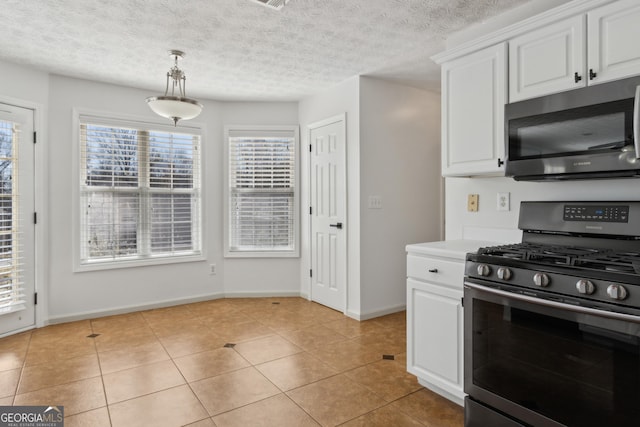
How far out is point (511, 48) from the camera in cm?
221

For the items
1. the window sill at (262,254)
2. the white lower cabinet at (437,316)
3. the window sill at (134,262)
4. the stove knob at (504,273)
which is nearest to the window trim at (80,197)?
the window sill at (134,262)

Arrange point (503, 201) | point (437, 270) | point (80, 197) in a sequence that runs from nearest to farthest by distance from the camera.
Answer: point (437, 270) → point (503, 201) → point (80, 197)

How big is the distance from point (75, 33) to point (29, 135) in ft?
4.25

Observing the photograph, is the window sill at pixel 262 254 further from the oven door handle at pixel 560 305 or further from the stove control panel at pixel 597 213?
the stove control panel at pixel 597 213

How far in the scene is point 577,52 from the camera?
1.93 meters

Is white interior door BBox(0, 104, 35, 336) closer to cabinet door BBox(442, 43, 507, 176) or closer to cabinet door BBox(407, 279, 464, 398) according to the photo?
cabinet door BBox(407, 279, 464, 398)

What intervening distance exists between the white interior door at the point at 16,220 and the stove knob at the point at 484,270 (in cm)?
386

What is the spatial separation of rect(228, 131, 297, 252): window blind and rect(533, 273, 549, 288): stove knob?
11.1 feet

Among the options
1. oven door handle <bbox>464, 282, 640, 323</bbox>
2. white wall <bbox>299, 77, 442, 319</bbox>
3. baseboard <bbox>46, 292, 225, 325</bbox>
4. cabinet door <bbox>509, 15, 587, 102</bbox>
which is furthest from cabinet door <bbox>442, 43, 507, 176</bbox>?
baseboard <bbox>46, 292, 225, 325</bbox>

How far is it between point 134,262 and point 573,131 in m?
4.11

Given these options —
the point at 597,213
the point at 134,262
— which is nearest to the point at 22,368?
the point at 134,262

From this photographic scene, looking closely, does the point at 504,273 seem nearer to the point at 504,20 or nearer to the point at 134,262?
the point at 504,20

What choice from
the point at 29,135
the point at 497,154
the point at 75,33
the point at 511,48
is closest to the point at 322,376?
the point at 497,154

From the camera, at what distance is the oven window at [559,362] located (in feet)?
4.65
